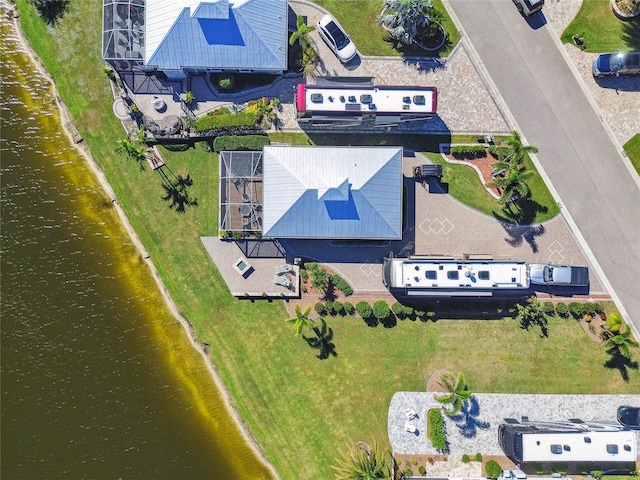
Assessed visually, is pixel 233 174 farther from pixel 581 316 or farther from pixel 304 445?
pixel 581 316

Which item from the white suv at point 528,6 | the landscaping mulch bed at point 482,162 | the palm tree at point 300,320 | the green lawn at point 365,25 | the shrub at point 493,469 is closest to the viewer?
the palm tree at point 300,320

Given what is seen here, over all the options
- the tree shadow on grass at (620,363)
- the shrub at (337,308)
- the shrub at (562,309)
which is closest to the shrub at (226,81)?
the shrub at (337,308)

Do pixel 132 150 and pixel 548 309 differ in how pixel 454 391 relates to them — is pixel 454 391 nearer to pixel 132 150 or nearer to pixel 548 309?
pixel 548 309

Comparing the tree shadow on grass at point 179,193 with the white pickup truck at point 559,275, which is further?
the tree shadow on grass at point 179,193

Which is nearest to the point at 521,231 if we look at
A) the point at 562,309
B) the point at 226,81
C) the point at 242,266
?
the point at 562,309

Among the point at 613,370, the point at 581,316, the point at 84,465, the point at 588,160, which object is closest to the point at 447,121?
the point at 588,160

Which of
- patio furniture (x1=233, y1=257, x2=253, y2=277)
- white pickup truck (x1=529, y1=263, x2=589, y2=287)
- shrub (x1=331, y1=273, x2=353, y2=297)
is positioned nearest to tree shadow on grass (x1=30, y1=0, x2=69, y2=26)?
patio furniture (x1=233, y1=257, x2=253, y2=277)

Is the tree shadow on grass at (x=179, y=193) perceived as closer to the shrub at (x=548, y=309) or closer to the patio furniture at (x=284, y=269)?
the patio furniture at (x=284, y=269)

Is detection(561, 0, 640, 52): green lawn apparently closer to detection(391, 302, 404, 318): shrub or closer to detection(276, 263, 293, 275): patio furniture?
detection(391, 302, 404, 318): shrub

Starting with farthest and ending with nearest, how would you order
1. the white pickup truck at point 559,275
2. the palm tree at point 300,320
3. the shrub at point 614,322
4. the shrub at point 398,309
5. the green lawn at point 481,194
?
the green lawn at point 481,194, the shrub at point 398,309, the white pickup truck at point 559,275, the shrub at point 614,322, the palm tree at point 300,320
